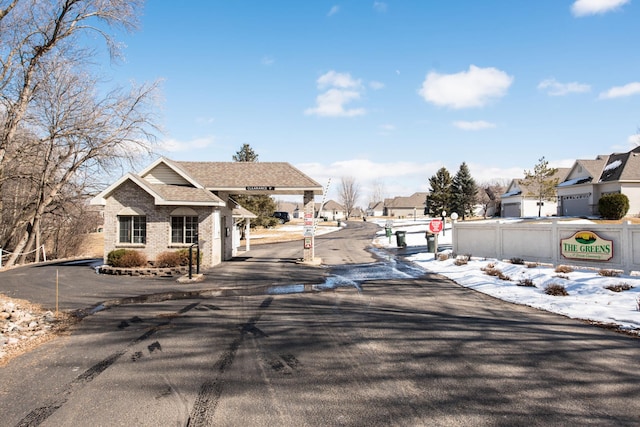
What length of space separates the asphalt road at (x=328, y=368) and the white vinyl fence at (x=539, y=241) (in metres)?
5.98

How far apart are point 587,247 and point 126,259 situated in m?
18.3

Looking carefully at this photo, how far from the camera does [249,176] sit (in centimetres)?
2136

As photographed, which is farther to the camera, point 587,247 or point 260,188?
point 260,188

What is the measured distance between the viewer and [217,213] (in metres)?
19.5

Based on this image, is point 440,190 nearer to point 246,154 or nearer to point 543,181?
point 543,181

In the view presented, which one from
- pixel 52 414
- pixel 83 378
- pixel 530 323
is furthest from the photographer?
pixel 530 323

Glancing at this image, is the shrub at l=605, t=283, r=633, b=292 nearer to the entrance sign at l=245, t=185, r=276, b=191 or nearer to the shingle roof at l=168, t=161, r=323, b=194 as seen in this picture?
the shingle roof at l=168, t=161, r=323, b=194

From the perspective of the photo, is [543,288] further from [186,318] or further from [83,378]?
[83,378]

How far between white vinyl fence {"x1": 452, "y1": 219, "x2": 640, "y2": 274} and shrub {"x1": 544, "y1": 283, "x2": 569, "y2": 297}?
350 centimetres

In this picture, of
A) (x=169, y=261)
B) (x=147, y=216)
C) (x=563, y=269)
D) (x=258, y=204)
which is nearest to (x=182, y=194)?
(x=147, y=216)

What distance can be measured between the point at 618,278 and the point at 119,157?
2838 cm

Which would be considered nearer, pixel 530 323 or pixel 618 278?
pixel 530 323

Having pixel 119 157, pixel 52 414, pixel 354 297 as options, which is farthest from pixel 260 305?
pixel 119 157

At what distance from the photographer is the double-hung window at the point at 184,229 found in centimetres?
1828
